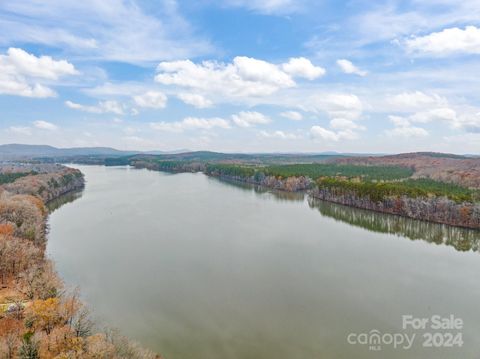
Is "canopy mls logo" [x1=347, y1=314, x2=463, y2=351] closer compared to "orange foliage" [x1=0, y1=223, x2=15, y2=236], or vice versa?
"canopy mls logo" [x1=347, y1=314, x2=463, y2=351]

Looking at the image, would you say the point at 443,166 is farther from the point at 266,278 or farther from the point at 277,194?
the point at 266,278

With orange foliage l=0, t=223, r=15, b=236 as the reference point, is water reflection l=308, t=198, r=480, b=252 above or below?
below

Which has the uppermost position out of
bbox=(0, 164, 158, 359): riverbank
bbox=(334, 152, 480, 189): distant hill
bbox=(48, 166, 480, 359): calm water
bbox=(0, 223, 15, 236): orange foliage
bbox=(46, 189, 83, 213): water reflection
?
bbox=(334, 152, 480, 189): distant hill

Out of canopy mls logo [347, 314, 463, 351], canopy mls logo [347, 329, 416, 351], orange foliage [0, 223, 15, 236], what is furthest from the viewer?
orange foliage [0, 223, 15, 236]

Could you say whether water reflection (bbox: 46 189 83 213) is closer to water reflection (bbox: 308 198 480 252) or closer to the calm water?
the calm water

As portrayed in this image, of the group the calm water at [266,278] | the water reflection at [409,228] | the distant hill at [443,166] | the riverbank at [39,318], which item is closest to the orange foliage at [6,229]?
the riverbank at [39,318]

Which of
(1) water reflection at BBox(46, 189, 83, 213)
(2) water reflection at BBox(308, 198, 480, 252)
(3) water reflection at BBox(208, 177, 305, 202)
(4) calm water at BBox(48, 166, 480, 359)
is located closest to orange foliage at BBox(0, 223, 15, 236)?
(4) calm water at BBox(48, 166, 480, 359)

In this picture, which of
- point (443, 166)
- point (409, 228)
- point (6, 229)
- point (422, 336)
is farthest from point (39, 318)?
point (443, 166)

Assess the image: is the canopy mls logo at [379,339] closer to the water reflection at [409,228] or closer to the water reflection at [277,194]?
the water reflection at [409,228]
